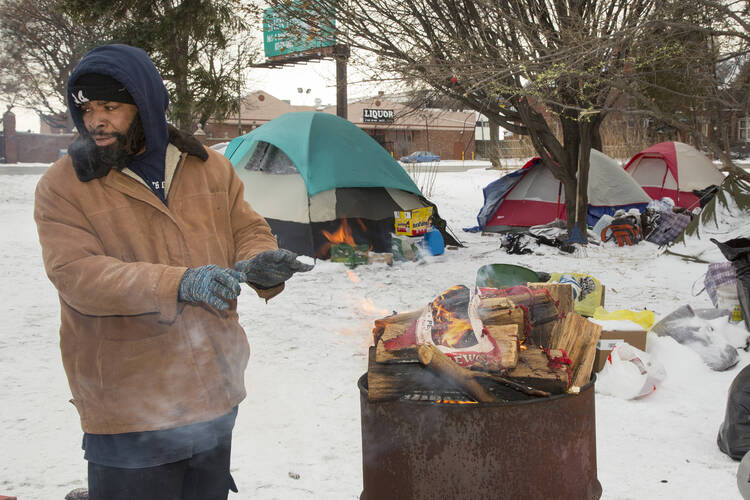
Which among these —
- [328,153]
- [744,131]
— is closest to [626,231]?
[328,153]

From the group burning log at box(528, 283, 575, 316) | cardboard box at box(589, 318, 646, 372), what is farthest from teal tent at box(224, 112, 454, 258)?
burning log at box(528, 283, 575, 316)

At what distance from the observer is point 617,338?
454cm

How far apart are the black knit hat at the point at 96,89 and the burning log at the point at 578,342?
1.83m

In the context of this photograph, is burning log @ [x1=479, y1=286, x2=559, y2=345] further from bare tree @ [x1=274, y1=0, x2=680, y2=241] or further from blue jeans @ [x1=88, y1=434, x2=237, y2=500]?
bare tree @ [x1=274, y1=0, x2=680, y2=241]

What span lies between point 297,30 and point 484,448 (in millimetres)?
7809

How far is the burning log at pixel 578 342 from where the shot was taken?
7.53 feet

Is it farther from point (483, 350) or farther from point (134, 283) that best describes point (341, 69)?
point (134, 283)

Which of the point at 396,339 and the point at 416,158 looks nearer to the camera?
the point at 396,339

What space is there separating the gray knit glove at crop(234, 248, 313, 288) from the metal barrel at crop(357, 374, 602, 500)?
1.98ft

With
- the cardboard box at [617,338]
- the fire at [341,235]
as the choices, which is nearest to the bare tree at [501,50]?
the fire at [341,235]

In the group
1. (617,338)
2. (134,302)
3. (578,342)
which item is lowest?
(617,338)

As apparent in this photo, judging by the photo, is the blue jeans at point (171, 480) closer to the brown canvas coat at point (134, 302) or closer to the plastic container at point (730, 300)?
the brown canvas coat at point (134, 302)

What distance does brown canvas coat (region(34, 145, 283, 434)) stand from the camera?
170 centimetres

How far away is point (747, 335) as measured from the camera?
4.71m
